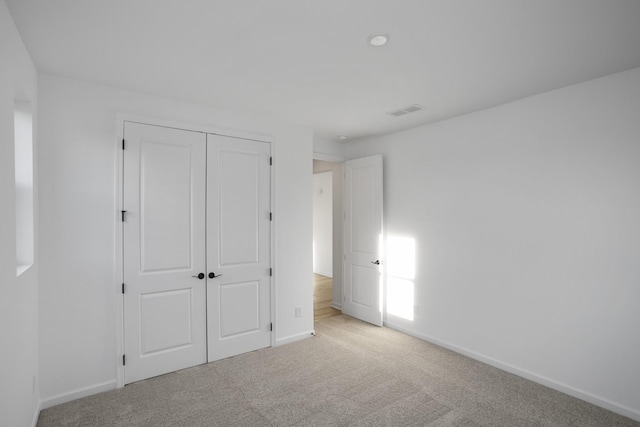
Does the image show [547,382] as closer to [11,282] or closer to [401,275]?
[401,275]

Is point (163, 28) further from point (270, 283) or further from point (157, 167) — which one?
point (270, 283)

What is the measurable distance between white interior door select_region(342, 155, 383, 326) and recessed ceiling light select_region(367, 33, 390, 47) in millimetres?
2475

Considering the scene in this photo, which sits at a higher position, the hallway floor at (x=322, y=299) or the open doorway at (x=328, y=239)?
the open doorway at (x=328, y=239)

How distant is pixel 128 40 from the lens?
2172 millimetres

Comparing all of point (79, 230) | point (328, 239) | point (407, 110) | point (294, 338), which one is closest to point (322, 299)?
point (294, 338)

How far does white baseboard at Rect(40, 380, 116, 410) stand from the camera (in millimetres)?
2658

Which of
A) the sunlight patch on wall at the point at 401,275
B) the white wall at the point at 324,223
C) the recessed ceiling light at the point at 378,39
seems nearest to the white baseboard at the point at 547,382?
the sunlight patch on wall at the point at 401,275

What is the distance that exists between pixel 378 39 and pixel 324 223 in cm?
641

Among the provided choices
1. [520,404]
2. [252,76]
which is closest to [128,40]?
[252,76]

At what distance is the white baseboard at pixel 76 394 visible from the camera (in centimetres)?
266

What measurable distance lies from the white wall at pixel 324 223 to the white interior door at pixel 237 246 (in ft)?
14.3

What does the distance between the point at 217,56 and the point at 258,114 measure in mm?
1397

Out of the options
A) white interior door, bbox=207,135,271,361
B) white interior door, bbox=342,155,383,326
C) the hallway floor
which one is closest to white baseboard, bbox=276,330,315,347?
white interior door, bbox=207,135,271,361

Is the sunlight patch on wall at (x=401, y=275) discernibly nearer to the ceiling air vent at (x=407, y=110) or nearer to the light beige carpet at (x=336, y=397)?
the light beige carpet at (x=336, y=397)
